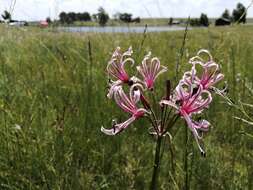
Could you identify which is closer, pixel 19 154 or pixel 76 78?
pixel 19 154

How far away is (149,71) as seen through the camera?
3.88 feet

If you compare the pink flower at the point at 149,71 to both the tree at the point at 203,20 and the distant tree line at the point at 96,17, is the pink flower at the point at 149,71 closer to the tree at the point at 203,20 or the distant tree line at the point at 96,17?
the tree at the point at 203,20

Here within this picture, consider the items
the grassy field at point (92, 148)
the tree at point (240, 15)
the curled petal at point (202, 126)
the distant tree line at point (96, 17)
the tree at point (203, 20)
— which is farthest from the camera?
the distant tree line at point (96, 17)

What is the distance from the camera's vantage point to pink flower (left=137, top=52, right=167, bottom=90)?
1.16 meters

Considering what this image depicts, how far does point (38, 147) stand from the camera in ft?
6.49

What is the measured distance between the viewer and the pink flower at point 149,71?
116 cm

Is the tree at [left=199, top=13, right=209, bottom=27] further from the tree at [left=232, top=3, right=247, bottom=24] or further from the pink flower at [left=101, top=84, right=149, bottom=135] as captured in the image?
the pink flower at [left=101, top=84, right=149, bottom=135]

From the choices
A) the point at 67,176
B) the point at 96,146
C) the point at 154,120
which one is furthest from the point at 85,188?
the point at 154,120

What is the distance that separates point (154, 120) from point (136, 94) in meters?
0.09

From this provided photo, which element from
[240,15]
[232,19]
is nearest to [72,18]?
[232,19]

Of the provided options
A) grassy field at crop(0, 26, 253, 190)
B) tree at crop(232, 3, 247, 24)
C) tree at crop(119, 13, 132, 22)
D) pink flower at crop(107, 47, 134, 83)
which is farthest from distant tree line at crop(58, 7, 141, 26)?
pink flower at crop(107, 47, 134, 83)

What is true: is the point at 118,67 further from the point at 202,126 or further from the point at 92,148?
the point at 92,148

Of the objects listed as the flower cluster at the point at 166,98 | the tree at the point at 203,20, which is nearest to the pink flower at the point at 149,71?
the flower cluster at the point at 166,98

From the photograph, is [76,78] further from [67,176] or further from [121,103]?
[121,103]
